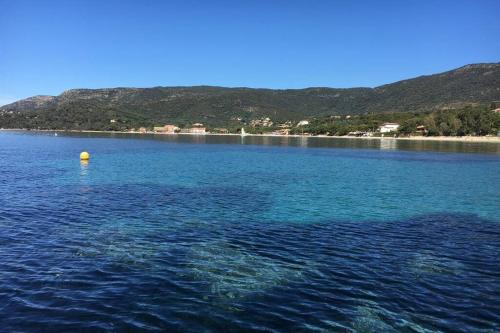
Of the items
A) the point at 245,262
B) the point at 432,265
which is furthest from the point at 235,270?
the point at 432,265

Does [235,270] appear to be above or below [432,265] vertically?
above

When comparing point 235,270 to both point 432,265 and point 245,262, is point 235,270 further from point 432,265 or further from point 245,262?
point 432,265

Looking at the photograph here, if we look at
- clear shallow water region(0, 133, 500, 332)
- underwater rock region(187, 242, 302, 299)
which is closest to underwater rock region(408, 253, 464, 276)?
clear shallow water region(0, 133, 500, 332)

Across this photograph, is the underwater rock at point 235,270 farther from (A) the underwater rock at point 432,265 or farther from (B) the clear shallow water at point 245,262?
(A) the underwater rock at point 432,265

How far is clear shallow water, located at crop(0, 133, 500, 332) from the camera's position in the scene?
438 inches

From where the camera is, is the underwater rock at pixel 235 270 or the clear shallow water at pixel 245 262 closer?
the clear shallow water at pixel 245 262

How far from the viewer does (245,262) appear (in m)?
15.7

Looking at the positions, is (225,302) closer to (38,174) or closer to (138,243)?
(138,243)

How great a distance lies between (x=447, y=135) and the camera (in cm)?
17475

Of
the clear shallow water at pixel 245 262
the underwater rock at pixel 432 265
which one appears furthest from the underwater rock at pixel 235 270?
the underwater rock at pixel 432 265

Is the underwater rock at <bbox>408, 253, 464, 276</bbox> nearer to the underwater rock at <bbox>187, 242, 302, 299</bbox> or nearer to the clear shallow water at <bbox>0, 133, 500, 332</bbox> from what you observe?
the clear shallow water at <bbox>0, 133, 500, 332</bbox>

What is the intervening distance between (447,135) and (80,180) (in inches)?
6707

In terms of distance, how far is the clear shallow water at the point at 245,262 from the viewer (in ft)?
36.5

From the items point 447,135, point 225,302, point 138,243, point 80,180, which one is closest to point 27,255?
point 138,243
